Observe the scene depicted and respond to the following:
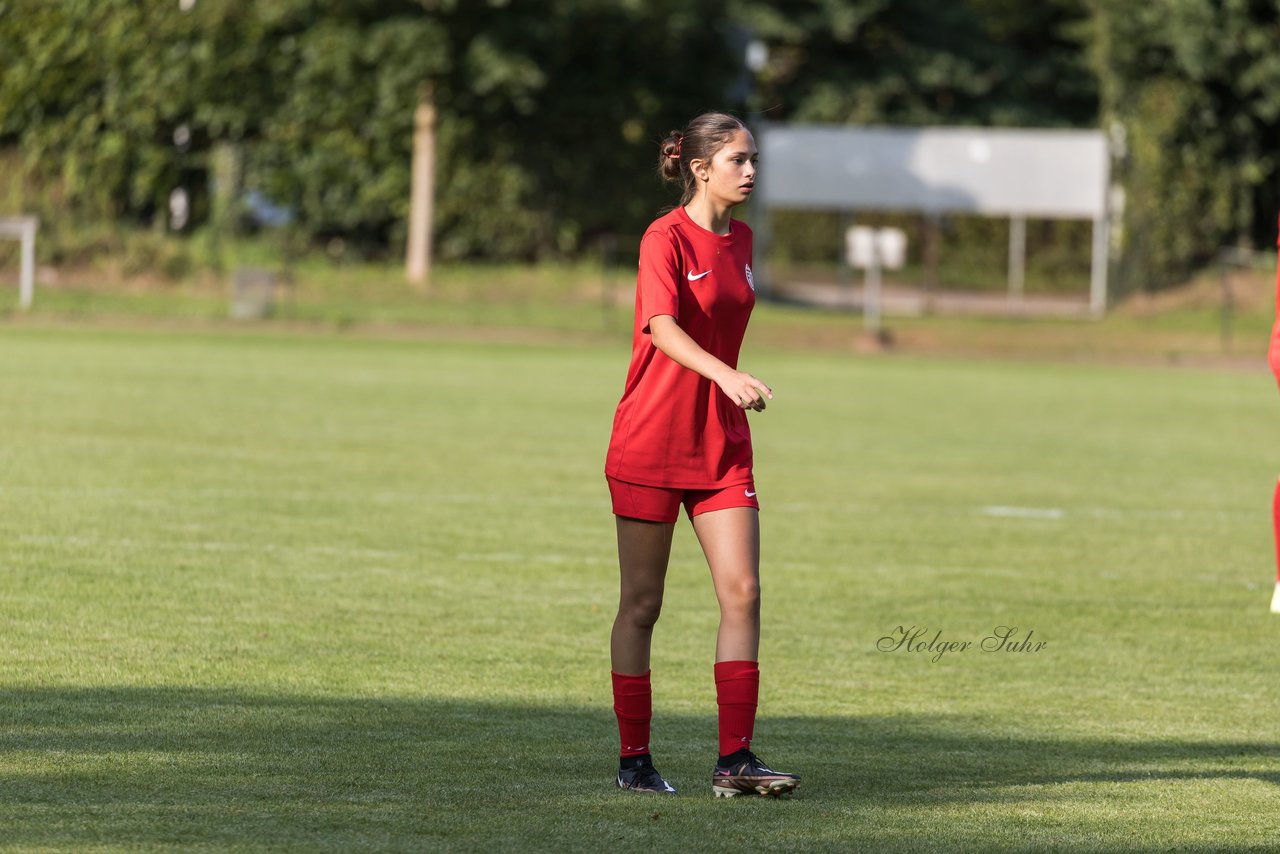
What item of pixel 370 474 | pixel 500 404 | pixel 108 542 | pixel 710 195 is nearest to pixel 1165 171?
pixel 500 404

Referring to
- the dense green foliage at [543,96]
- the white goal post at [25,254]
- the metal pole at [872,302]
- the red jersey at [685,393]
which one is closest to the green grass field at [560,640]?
the red jersey at [685,393]

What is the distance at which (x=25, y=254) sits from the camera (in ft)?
120

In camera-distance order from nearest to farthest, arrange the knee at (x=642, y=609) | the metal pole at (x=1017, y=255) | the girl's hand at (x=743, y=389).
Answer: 1. the girl's hand at (x=743, y=389)
2. the knee at (x=642, y=609)
3. the metal pole at (x=1017, y=255)

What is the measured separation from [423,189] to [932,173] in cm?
1161

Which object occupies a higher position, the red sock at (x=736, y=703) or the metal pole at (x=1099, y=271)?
the metal pole at (x=1099, y=271)

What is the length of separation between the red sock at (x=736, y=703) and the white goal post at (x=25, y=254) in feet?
104

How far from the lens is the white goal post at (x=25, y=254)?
120 ft

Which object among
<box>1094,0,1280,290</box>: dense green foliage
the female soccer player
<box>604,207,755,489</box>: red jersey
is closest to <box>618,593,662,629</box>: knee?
the female soccer player

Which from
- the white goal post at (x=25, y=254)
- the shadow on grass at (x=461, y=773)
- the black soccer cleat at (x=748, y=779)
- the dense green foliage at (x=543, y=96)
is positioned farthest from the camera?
the dense green foliage at (x=543, y=96)

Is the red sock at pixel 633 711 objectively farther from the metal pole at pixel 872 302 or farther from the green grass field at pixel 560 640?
the metal pole at pixel 872 302

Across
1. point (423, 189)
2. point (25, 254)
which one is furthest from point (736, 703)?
point (423, 189)

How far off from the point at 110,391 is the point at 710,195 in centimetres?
1672

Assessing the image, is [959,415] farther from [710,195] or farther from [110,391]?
[710,195]

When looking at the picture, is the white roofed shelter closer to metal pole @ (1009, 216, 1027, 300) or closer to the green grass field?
metal pole @ (1009, 216, 1027, 300)
